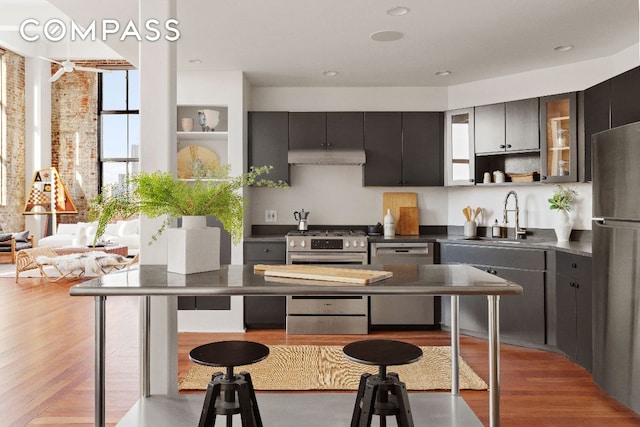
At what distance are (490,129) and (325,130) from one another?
1670mm

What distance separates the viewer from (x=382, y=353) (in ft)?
6.45

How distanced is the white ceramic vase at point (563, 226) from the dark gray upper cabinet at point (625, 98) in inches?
42.2

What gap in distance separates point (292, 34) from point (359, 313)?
260 centimetres

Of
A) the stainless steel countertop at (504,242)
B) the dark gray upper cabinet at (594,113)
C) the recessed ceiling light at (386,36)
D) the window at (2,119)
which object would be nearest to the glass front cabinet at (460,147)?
the stainless steel countertop at (504,242)

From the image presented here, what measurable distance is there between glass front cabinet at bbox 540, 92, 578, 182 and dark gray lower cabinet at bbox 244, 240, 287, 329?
259cm

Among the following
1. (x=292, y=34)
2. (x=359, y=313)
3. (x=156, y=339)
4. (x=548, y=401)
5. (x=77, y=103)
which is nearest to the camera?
(x=156, y=339)

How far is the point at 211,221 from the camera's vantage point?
4.97 meters

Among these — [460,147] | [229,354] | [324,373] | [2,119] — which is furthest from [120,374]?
[2,119]

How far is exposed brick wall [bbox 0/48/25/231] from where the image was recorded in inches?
434

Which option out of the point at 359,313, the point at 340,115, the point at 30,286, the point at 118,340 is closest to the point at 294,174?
the point at 340,115

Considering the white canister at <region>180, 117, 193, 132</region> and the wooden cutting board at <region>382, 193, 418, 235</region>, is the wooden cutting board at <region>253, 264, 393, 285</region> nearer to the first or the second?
the white canister at <region>180, 117, 193, 132</region>

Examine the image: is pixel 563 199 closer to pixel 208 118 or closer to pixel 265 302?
pixel 265 302

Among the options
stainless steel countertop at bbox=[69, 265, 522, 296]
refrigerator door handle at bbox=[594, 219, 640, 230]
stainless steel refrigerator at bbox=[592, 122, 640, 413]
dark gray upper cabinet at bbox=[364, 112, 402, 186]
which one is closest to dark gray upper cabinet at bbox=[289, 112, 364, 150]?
dark gray upper cabinet at bbox=[364, 112, 402, 186]

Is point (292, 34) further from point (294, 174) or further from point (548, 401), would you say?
point (548, 401)
